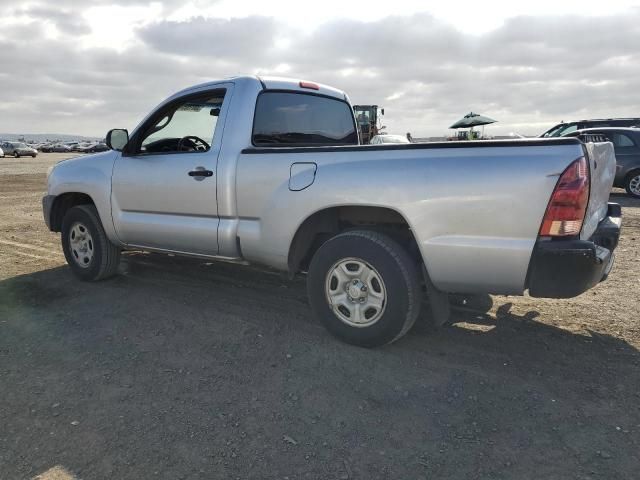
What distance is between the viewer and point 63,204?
568cm

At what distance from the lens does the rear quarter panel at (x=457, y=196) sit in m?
2.92

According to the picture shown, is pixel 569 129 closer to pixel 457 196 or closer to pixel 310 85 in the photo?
pixel 310 85

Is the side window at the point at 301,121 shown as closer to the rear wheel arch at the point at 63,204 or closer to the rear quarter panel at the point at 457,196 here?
the rear quarter panel at the point at 457,196

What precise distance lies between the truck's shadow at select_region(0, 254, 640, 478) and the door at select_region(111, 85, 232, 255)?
0.67m

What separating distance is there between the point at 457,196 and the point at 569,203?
61cm

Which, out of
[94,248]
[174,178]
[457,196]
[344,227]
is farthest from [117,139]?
[457,196]

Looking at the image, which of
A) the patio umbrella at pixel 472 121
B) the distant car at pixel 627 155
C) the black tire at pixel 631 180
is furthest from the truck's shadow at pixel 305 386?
the patio umbrella at pixel 472 121

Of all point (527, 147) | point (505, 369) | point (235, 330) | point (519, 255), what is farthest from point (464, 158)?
point (235, 330)

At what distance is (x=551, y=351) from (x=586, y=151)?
1500 mm

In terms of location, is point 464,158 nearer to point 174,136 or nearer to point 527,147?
point 527,147

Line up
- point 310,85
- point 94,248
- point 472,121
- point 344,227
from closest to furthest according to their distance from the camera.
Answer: point 344,227 → point 310,85 → point 94,248 → point 472,121

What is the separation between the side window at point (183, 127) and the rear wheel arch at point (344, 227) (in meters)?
1.26

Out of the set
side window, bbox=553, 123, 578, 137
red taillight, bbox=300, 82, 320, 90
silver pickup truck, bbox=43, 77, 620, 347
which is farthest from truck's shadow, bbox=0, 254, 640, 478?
side window, bbox=553, 123, 578, 137

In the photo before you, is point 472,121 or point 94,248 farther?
point 472,121
